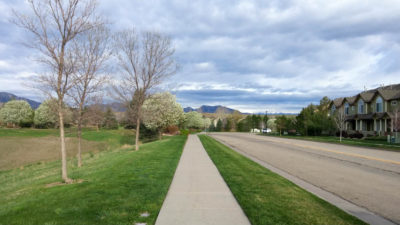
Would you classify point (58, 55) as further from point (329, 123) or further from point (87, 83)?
point (329, 123)

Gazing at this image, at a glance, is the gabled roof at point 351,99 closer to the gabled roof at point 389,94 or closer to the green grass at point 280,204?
the gabled roof at point 389,94

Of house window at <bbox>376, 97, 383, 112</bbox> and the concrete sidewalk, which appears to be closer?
the concrete sidewalk

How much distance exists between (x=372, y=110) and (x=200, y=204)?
46.3 m

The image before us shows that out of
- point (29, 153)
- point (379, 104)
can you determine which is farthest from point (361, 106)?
point (29, 153)

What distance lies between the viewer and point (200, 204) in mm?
6133

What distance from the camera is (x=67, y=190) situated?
7465 millimetres

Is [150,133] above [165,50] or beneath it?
beneath

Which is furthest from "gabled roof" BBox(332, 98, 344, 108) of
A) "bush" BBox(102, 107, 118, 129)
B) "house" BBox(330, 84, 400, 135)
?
"bush" BBox(102, 107, 118, 129)

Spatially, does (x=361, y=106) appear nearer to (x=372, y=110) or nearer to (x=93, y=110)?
(x=372, y=110)

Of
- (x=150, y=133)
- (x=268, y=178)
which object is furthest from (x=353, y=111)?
(x=268, y=178)

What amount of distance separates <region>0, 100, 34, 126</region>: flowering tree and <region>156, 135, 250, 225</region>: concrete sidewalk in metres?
76.1

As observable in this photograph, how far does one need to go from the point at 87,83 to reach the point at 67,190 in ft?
20.8

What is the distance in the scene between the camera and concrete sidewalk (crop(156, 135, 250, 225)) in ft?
16.8

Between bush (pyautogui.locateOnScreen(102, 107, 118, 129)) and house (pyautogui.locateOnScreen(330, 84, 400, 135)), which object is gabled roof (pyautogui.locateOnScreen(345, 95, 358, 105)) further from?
bush (pyautogui.locateOnScreen(102, 107, 118, 129))
